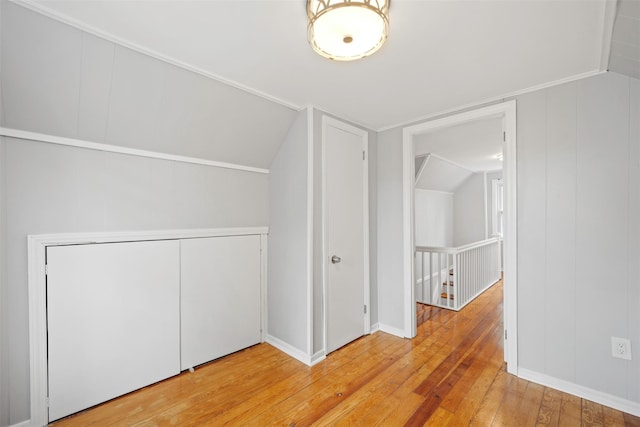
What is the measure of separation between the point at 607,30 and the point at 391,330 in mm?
2816

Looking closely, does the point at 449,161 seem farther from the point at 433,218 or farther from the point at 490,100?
the point at 490,100

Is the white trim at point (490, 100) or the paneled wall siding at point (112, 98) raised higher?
the white trim at point (490, 100)

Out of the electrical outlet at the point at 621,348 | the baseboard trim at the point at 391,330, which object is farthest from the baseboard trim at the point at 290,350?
the electrical outlet at the point at 621,348

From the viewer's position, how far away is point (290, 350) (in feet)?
8.21

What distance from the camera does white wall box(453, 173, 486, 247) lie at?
593 cm

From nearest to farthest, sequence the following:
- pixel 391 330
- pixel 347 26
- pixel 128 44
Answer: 1. pixel 347 26
2. pixel 128 44
3. pixel 391 330

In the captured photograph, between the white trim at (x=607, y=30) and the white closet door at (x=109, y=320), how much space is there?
294 centimetres

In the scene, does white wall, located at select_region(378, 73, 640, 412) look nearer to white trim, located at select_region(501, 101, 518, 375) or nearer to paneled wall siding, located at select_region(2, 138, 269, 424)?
white trim, located at select_region(501, 101, 518, 375)

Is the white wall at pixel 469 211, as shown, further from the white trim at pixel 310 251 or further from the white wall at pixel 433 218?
the white trim at pixel 310 251

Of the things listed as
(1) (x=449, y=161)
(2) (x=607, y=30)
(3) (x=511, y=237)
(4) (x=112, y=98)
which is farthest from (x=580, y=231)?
(4) (x=112, y=98)

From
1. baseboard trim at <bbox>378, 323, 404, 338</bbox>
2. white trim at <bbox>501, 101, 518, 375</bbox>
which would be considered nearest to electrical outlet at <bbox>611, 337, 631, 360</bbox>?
white trim at <bbox>501, 101, 518, 375</bbox>

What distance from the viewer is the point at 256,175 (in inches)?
107

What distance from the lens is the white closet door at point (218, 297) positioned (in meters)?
2.25

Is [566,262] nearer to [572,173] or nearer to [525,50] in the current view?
[572,173]
